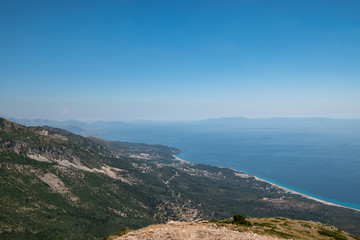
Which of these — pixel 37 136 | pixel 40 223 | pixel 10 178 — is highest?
pixel 37 136

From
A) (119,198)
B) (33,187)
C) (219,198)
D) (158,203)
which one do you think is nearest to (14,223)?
(33,187)

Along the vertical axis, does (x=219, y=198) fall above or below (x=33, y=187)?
below

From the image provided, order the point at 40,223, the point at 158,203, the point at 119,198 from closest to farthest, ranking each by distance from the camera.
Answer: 1. the point at 40,223
2. the point at 119,198
3. the point at 158,203

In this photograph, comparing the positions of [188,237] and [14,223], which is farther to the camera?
[14,223]

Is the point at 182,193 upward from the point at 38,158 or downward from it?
downward

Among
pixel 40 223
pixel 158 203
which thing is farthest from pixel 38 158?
pixel 158 203

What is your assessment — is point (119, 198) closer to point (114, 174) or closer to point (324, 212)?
point (114, 174)

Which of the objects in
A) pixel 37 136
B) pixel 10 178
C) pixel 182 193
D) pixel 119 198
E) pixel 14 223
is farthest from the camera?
pixel 182 193

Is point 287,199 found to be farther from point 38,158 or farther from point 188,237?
point 38,158

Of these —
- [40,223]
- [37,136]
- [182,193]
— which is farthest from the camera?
[182,193]
